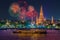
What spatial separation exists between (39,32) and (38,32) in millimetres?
113

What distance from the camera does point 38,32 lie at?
31891 millimetres

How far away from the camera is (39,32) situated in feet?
105
